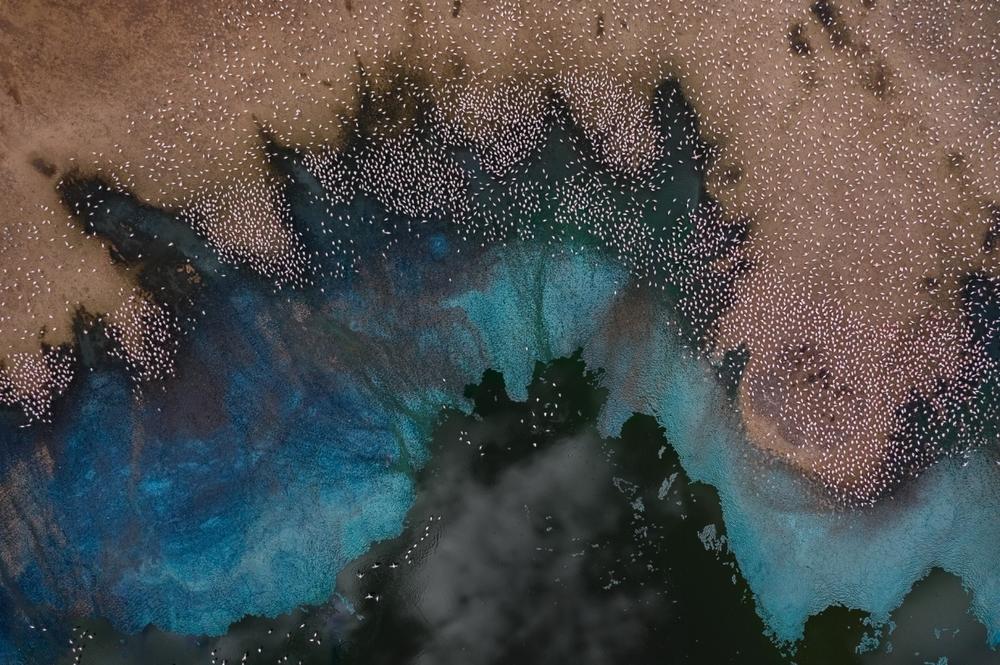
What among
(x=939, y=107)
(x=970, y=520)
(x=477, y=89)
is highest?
(x=939, y=107)

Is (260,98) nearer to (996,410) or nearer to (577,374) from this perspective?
(577,374)

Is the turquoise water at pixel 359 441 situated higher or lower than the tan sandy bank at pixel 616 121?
lower

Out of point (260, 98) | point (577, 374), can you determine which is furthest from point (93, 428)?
point (577, 374)

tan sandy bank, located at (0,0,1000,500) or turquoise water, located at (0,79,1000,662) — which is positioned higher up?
tan sandy bank, located at (0,0,1000,500)

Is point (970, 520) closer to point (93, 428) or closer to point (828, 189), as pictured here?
point (828, 189)

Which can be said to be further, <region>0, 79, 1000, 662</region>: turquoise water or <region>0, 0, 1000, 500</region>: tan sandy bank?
<region>0, 79, 1000, 662</region>: turquoise water

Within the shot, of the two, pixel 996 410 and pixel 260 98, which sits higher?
pixel 260 98

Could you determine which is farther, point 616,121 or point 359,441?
point 359,441

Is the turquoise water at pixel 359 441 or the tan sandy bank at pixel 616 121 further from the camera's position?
the turquoise water at pixel 359 441

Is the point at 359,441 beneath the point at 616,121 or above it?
beneath

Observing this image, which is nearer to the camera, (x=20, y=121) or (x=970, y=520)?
(x=20, y=121)
